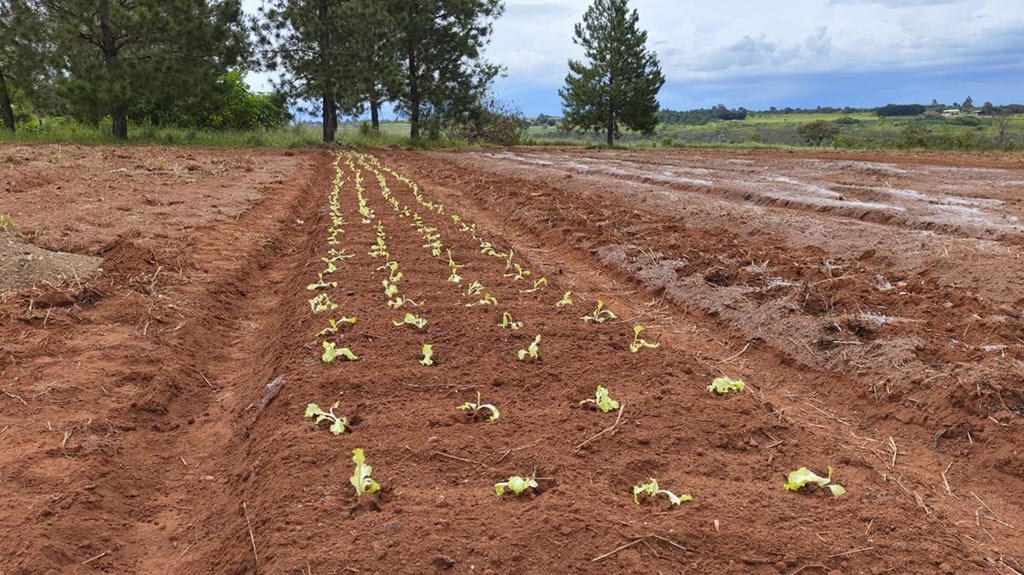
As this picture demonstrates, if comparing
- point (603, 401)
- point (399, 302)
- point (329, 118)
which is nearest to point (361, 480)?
point (603, 401)

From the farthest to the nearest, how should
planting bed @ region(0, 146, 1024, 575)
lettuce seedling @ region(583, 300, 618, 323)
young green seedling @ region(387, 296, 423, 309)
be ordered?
young green seedling @ region(387, 296, 423, 309), lettuce seedling @ region(583, 300, 618, 323), planting bed @ region(0, 146, 1024, 575)

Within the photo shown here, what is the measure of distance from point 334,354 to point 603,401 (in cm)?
188

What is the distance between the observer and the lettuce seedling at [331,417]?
338 centimetres

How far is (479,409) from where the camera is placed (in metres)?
3.65

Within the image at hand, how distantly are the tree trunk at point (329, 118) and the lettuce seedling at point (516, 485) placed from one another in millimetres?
30636

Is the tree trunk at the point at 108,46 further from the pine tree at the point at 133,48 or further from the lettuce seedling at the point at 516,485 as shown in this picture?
the lettuce seedling at the point at 516,485

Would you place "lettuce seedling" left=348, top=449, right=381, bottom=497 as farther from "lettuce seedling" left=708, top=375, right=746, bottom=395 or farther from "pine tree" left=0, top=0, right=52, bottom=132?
"pine tree" left=0, top=0, right=52, bottom=132

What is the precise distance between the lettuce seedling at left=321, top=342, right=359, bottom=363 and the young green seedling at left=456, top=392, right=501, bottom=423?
105cm

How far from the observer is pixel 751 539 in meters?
2.54

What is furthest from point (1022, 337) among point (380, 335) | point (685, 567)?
point (380, 335)

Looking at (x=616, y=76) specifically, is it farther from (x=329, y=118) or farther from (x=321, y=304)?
(x=321, y=304)

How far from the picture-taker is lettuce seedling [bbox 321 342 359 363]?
4.32m

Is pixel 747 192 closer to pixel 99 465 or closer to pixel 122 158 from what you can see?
pixel 99 465

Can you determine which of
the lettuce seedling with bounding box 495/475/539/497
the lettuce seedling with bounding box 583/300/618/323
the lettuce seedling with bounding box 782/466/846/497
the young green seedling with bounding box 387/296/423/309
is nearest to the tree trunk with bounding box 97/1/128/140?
the young green seedling with bounding box 387/296/423/309
